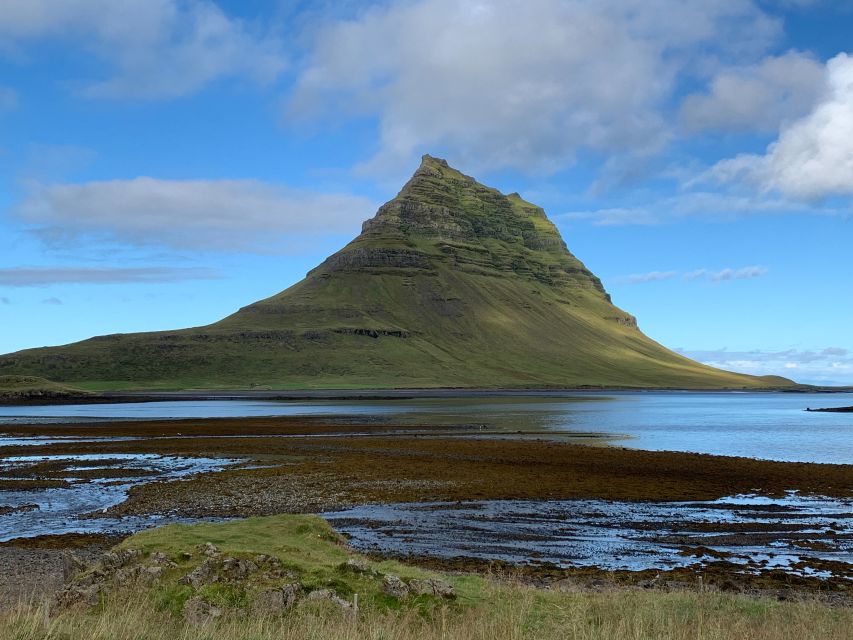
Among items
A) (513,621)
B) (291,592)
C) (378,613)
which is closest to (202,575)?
(291,592)

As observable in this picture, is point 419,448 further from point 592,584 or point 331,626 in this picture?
point 331,626

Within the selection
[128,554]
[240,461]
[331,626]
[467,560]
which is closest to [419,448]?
[240,461]

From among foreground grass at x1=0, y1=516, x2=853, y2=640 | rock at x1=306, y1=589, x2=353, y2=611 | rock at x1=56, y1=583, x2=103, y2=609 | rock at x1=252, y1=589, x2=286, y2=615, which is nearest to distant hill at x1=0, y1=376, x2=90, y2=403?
rock at x1=56, y1=583, x2=103, y2=609

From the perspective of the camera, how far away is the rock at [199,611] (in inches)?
471

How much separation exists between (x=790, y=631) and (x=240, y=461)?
38.7 meters

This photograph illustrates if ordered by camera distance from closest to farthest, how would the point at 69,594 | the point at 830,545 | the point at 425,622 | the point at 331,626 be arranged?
1. the point at 331,626
2. the point at 425,622
3. the point at 69,594
4. the point at 830,545

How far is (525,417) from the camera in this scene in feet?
313

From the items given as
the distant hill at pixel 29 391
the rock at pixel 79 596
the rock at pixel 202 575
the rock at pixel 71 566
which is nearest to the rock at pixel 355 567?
the rock at pixel 202 575

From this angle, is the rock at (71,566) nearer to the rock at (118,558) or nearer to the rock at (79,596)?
the rock at (118,558)

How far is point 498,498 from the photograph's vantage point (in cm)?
3219

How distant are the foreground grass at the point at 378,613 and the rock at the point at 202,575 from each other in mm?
207

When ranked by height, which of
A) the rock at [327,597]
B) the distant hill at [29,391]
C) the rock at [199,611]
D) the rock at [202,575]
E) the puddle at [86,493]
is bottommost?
the puddle at [86,493]

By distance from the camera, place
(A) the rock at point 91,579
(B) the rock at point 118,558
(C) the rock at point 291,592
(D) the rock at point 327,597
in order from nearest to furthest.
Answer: (D) the rock at point 327,597 → (C) the rock at point 291,592 → (A) the rock at point 91,579 → (B) the rock at point 118,558

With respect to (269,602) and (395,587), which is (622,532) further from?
(269,602)
